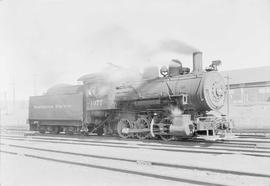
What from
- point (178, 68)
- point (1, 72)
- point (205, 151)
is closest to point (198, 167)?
point (205, 151)

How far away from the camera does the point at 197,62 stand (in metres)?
11.5

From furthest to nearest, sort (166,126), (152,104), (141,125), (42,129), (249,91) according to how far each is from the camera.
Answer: (249,91) → (42,129) → (141,125) → (152,104) → (166,126)

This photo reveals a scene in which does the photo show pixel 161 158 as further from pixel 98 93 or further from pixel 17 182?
pixel 98 93

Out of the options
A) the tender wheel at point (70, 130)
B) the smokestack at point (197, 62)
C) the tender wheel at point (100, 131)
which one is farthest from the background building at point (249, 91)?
the smokestack at point (197, 62)

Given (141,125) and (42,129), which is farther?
(42,129)

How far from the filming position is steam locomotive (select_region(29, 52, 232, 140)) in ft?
35.4

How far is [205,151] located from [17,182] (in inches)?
188

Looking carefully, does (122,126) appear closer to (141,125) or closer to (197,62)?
(141,125)

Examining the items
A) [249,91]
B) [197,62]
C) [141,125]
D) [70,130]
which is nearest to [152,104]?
[141,125]

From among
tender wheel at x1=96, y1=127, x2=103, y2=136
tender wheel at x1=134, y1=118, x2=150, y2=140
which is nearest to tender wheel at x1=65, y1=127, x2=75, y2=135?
tender wheel at x1=96, y1=127, x2=103, y2=136

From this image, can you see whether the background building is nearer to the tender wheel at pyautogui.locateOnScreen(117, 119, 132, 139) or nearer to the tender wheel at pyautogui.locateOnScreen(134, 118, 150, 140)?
the tender wheel at pyautogui.locateOnScreen(117, 119, 132, 139)

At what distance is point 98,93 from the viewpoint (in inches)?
553

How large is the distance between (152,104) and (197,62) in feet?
7.33

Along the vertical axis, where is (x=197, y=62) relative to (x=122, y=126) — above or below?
above
